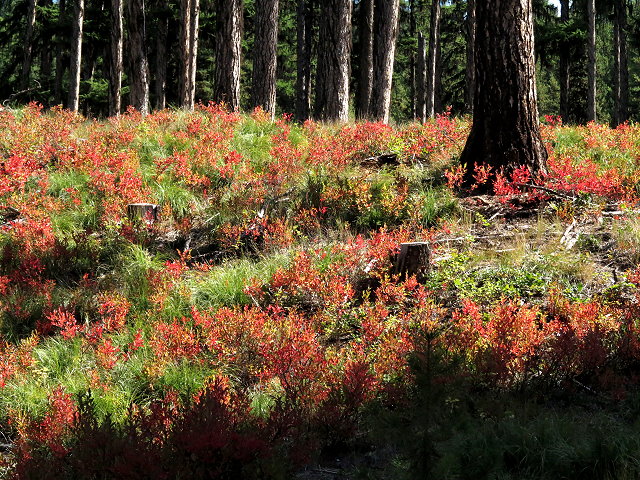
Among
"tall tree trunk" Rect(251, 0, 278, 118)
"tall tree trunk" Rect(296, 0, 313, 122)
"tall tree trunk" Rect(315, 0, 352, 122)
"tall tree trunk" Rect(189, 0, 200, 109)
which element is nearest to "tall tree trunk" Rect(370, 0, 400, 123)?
"tall tree trunk" Rect(315, 0, 352, 122)

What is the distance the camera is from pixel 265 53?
12.9 meters

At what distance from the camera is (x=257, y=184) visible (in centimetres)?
805

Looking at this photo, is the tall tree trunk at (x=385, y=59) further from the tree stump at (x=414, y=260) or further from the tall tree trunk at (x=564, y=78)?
the tall tree trunk at (x=564, y=78)

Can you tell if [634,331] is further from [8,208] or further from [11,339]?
[8,208]

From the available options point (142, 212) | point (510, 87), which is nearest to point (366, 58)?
point (510, 87)

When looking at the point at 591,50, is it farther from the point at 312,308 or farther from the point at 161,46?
the point at 312,308

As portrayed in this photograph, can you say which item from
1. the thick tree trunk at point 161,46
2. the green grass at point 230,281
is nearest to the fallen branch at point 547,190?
the green grass at point 230,281

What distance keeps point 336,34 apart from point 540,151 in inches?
292

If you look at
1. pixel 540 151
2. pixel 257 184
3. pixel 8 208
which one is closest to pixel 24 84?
pixel 8 208

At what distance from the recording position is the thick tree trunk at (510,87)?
7.44 metres

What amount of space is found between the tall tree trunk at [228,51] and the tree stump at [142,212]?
576 centimetres

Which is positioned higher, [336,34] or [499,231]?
[336,34]

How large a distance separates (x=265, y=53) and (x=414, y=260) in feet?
29.1

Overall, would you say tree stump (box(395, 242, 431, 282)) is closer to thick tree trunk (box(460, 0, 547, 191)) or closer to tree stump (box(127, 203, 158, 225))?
thick tree trunk (box(460, 0, 547, 191))
